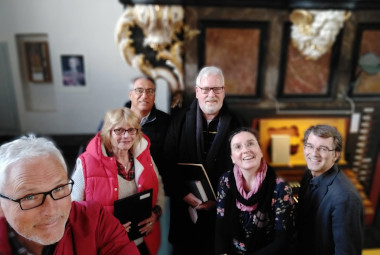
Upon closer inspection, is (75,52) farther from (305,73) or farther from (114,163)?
(114,163)

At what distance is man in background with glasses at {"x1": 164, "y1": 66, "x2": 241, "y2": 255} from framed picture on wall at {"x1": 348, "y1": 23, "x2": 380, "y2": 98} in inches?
95.8

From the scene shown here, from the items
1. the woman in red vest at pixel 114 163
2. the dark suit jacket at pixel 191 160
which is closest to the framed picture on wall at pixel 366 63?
the dark suit jacket at pixel 191 160

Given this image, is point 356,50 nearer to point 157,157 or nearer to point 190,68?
point 190,68

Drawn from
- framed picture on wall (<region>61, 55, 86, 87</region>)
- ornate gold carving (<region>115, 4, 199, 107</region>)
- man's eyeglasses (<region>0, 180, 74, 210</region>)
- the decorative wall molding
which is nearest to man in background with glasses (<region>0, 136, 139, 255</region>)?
man's eyeglasses (<region>0, 180, 74, 210</region>)

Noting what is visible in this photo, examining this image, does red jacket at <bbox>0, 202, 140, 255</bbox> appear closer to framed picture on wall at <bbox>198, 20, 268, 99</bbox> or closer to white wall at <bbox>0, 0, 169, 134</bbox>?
framed picture on wall at <bbox>198, 20, 268, 99</bbox>

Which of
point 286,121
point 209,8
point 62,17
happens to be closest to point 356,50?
point 286,121

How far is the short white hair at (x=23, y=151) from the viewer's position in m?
0.96

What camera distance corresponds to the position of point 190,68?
321 centimetres

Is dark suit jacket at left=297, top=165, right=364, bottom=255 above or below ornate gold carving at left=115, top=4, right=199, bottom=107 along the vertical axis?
below

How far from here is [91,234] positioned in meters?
1.16

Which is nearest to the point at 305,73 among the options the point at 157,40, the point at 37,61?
the point at 157,40

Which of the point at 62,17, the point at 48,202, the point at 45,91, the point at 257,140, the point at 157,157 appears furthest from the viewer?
the point at 45,91

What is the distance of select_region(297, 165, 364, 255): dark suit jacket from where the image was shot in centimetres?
125

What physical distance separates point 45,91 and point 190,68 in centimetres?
319
